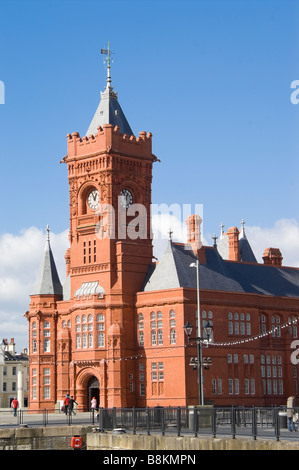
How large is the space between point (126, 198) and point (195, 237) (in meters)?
7.46

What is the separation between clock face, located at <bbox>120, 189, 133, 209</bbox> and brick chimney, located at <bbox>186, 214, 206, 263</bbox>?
19.5ft

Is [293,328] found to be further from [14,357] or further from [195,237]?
[14,357]

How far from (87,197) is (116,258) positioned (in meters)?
7.22

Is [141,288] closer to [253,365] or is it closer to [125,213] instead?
[125,213]

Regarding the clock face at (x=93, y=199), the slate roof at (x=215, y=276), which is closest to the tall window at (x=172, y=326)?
the slate roof at (x=215, y=276)

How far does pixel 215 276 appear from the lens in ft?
287

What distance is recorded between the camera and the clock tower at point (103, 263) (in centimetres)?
8450

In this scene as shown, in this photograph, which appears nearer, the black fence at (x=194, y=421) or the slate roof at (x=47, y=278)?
the black fence at (x=194, y=421)

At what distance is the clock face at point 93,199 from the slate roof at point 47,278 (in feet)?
26.5

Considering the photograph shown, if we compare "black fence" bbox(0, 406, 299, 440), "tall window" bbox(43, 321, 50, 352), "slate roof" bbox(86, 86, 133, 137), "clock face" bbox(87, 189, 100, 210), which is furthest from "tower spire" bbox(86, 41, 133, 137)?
"black fence" bbox(0, 406, 299, 440)

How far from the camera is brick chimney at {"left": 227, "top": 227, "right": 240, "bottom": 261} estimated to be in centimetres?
9919

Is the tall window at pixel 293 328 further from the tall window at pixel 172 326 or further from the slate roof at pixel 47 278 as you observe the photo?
the slate roof at pixel 47 278

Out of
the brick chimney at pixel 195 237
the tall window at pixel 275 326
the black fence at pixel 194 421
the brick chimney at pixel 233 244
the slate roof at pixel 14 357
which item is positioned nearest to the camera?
the black fence at pixel 194 421

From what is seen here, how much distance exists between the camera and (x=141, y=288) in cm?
8675
